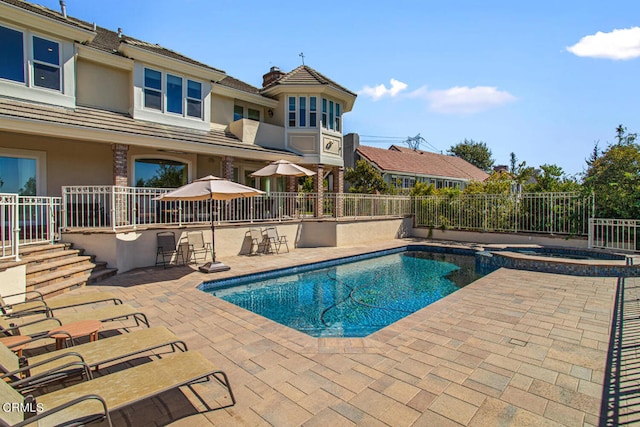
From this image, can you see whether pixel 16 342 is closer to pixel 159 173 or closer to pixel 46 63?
pixel 46 63

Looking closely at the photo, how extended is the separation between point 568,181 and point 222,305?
53.8 ft

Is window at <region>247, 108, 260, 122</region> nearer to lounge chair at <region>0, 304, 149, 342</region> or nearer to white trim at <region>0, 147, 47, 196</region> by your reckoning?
white trim at <region>0, 147, 47, 196</region>

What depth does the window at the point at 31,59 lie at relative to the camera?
1002 cm

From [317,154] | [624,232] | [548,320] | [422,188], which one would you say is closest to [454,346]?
[548,320]

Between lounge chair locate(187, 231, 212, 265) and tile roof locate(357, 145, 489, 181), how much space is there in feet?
65.5

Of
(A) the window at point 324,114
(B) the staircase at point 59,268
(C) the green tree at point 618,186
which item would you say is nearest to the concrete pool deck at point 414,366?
(B) the staircase at point 59,268

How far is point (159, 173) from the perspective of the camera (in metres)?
14.6

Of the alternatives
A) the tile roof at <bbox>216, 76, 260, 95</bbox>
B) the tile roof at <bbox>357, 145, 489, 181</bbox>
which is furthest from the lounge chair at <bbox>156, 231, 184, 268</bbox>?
the tile roof at <bbox>357, 145, 489, 181</bbox>

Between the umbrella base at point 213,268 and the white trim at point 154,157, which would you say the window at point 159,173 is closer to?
the white trim at point 154,157

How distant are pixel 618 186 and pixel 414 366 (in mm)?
13808

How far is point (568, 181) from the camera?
14.9 m

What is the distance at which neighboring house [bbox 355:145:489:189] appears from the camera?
96.2 ft

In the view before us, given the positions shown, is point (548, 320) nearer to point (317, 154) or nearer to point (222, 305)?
point (222, 305)

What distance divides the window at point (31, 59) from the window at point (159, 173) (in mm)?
3999
